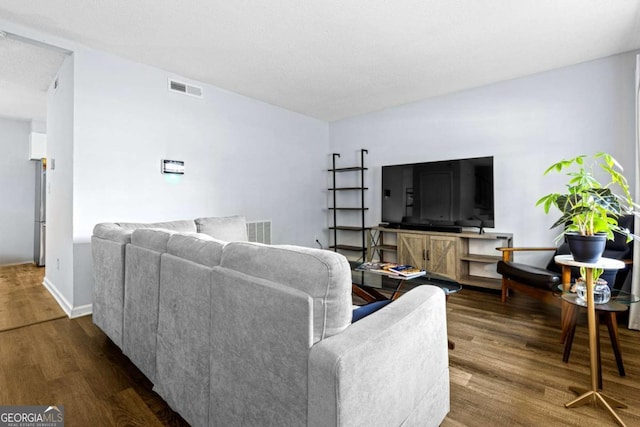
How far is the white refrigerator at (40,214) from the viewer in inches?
201

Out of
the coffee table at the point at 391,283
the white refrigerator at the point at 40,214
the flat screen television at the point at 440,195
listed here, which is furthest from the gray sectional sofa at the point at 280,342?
the white refrigerator at the point at 40,214

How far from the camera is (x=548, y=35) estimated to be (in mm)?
2781

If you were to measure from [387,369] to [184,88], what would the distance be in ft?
12.1

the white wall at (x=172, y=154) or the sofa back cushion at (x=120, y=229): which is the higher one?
the white wall at (x=172, y=154)

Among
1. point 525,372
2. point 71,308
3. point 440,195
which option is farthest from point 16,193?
point 525,372

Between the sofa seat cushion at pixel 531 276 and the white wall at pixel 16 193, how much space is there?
720 cm

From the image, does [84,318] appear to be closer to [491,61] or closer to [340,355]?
[340,355]

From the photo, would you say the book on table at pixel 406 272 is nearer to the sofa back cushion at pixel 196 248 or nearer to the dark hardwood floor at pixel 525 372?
the dark hardwood floor at pixel 525 372

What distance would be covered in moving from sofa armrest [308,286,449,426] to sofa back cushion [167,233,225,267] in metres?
0.66

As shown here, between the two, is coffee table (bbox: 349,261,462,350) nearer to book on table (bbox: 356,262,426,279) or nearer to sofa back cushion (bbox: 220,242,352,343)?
book on table (bbox: 356,262,426,279)

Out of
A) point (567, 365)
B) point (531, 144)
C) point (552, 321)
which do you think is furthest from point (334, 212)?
point (567, 365)

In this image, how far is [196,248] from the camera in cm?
147

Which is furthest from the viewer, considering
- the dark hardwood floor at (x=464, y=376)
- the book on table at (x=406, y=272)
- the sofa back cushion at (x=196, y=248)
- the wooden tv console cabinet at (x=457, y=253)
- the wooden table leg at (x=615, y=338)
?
the wooden tv console cabinet at (x=457, y=253)

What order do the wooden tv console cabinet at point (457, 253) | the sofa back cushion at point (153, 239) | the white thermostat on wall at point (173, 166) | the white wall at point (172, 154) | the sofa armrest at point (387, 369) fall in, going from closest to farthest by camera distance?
the sofa armrest at point (387, 369), the sofa back cushion at point (153, 239), the white wall at point (172, 154), the white thermostat on wall at point (173, 166), the wooden tv console cabinet at point (457, 253)
